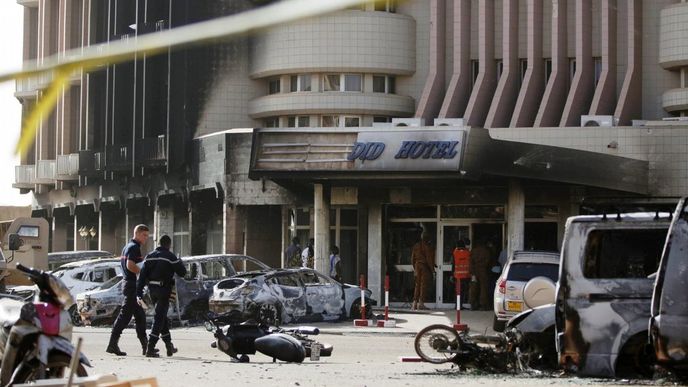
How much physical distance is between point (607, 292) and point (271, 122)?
36429 mm

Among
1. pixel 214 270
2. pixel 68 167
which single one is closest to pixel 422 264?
pixel 214 270

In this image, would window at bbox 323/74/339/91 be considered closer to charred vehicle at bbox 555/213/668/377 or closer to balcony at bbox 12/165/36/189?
balcony at bbox 12/165/36/189

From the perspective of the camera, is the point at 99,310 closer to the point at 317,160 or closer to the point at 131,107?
the point at 317,160

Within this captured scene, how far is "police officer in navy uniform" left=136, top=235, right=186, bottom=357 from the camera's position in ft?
62.8

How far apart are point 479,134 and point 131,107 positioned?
18.3 meters

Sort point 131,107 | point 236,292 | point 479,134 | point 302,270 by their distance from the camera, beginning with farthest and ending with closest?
1. point 131,107
2. point 479,134
3. point 302,270
4. point 236,292

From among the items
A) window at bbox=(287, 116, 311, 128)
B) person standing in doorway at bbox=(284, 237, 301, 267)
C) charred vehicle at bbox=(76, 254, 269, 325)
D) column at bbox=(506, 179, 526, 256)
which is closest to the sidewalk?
charred vehicle at bbox=(76, 254, 269, 325)

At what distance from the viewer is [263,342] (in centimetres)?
1788

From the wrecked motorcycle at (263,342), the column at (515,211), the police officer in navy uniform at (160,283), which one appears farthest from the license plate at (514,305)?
the column at (515,211)

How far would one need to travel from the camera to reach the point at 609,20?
45.2 meters

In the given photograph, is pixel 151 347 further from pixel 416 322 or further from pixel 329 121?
pixel 329 121

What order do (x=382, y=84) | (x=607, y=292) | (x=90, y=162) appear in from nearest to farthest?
(x=607, y=292) → (x=382, y=84) → (x=90, y=162)

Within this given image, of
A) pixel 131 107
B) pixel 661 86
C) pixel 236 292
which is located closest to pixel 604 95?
pixel 661 86

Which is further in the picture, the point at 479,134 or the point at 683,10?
the point at 683,10
